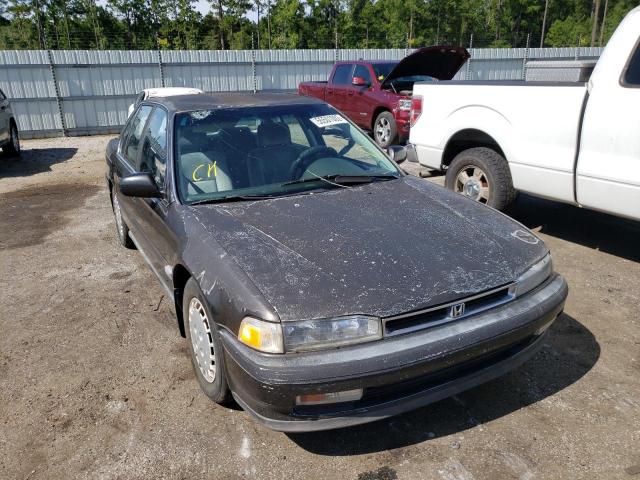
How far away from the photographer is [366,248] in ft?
8.57

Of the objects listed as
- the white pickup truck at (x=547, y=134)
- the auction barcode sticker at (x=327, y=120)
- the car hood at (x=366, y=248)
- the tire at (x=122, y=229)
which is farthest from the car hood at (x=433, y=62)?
the car hood at (x=366, y=248)

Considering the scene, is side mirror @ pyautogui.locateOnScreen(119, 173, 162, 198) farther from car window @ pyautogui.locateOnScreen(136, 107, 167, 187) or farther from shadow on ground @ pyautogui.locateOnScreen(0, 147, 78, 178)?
shadow on ground @ pyautogui.locateOnScreen(0, 147, 78, 178)

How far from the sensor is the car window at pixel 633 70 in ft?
13.9

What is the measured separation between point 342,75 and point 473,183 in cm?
730

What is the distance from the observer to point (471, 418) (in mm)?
2771

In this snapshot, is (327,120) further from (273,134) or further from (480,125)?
(480,125)

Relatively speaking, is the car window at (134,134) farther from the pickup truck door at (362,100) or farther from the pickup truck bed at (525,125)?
the pickup truck door at (362,100)

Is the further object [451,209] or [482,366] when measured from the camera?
[451,209]

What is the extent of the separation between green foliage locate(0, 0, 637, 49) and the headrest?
33.6m

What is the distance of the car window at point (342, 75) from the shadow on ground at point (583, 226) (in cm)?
640

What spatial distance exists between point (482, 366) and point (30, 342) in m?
3.07

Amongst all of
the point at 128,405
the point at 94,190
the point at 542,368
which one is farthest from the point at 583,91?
the point at 94,190

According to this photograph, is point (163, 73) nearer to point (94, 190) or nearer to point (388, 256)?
point (94, 190)

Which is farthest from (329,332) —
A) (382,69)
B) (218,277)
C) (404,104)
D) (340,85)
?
(340,85)
